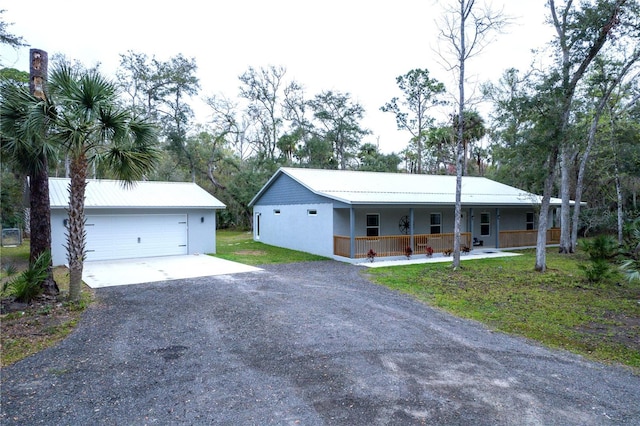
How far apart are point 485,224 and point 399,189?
5.43 m

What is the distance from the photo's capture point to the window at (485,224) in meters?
19.1

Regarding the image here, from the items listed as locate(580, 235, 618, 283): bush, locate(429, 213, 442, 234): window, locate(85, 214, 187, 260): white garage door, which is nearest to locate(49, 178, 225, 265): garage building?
locate(85, 214, 187, 260): white garage door

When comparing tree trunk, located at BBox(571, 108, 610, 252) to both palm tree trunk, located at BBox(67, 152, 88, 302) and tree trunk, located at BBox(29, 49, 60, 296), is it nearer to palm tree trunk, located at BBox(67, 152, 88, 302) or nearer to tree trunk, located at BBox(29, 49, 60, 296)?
palm tree trunk, located at BBox(67, 152, 88, 302)

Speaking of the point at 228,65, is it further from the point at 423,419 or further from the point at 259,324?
the point at 423,419

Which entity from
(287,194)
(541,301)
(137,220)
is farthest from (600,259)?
(137,220)

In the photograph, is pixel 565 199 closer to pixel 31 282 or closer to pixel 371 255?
pixel 371 255

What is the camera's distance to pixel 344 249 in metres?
14.4

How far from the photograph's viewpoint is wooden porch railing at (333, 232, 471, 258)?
46.5 feet

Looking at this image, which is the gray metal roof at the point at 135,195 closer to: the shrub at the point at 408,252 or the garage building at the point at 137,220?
the garage building at the point at 137,220

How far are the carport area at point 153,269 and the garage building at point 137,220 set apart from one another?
677 millimetres

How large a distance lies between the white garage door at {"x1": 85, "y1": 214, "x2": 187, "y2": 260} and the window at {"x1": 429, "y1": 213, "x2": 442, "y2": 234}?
37.2 feet

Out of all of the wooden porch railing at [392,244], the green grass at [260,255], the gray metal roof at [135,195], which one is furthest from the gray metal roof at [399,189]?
the gray metal roof at [135,195]

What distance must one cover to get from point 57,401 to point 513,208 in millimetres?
21008

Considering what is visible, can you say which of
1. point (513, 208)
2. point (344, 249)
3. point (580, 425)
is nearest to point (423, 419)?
point (580, 425)
